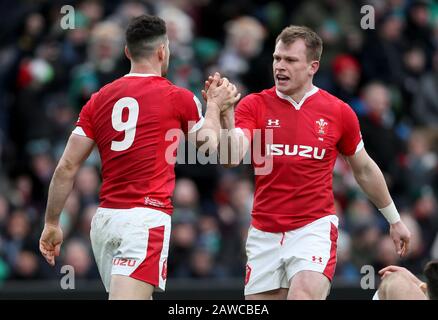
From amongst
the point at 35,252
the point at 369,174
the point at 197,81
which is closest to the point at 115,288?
the point at 369,174

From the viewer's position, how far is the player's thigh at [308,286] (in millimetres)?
9141

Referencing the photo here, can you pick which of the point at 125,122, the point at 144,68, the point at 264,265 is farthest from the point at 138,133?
the point at 264,265

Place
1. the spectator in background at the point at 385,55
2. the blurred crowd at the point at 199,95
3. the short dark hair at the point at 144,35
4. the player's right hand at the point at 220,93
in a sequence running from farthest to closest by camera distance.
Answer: the spectator in background at the point at 385,55 < the blurred crowd at the point at 199,95 < the player's right hand at the point at 220,93 < the short dark hair at the point at 144,35

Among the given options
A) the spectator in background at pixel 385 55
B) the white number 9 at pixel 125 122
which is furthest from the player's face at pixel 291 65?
the spectator in background at pixel 385 55

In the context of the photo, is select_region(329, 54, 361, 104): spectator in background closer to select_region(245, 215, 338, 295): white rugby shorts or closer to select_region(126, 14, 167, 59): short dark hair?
select_region(245, 215, 338, 295): white rugby shorts

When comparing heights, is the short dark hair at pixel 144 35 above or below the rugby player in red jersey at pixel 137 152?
above

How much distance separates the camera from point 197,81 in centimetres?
1513

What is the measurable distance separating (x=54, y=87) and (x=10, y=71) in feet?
1.83

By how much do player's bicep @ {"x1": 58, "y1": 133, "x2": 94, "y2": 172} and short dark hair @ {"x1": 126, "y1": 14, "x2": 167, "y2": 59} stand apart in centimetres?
73

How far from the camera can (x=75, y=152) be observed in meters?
8.96

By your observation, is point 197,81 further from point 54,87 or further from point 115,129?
point 115,129

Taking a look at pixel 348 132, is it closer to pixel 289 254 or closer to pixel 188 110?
pixel 289 254

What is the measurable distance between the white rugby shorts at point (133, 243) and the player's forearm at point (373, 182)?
176cm

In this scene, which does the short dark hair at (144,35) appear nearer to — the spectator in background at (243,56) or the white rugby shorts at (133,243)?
the white rugby shorts at (133,243)
